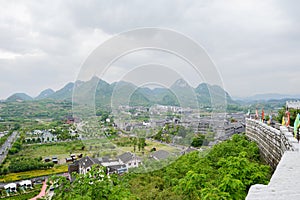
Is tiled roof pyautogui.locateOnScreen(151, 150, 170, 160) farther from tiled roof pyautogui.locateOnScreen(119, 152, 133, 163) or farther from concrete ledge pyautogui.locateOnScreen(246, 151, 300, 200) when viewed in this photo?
concrete ledge pyautogui.locateOnScreen(246, 151, 300, 200)

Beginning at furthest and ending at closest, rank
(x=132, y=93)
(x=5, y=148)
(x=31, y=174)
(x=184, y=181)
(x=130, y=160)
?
(x=5, y=148) < (x=31, y=174) < (x=130, y=160) < (x=132, y=93) < (x=184, y=181)

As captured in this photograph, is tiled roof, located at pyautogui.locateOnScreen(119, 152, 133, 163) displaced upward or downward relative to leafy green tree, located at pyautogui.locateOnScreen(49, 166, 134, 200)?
downward

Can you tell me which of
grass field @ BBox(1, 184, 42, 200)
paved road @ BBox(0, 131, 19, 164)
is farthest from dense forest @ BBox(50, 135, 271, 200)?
paved road @ BBox(0, 131, 19, 164)

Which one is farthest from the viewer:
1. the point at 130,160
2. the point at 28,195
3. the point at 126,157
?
the point at 28,195

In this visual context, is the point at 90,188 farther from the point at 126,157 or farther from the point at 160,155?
the point at 126,157

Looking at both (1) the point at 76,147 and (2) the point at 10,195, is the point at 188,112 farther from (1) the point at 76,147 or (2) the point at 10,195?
(1) the point at 76,147

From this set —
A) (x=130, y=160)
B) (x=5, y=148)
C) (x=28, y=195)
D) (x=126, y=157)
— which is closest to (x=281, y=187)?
(x=130, y=160)

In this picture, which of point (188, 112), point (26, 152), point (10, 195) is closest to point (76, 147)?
point (26, 152)
